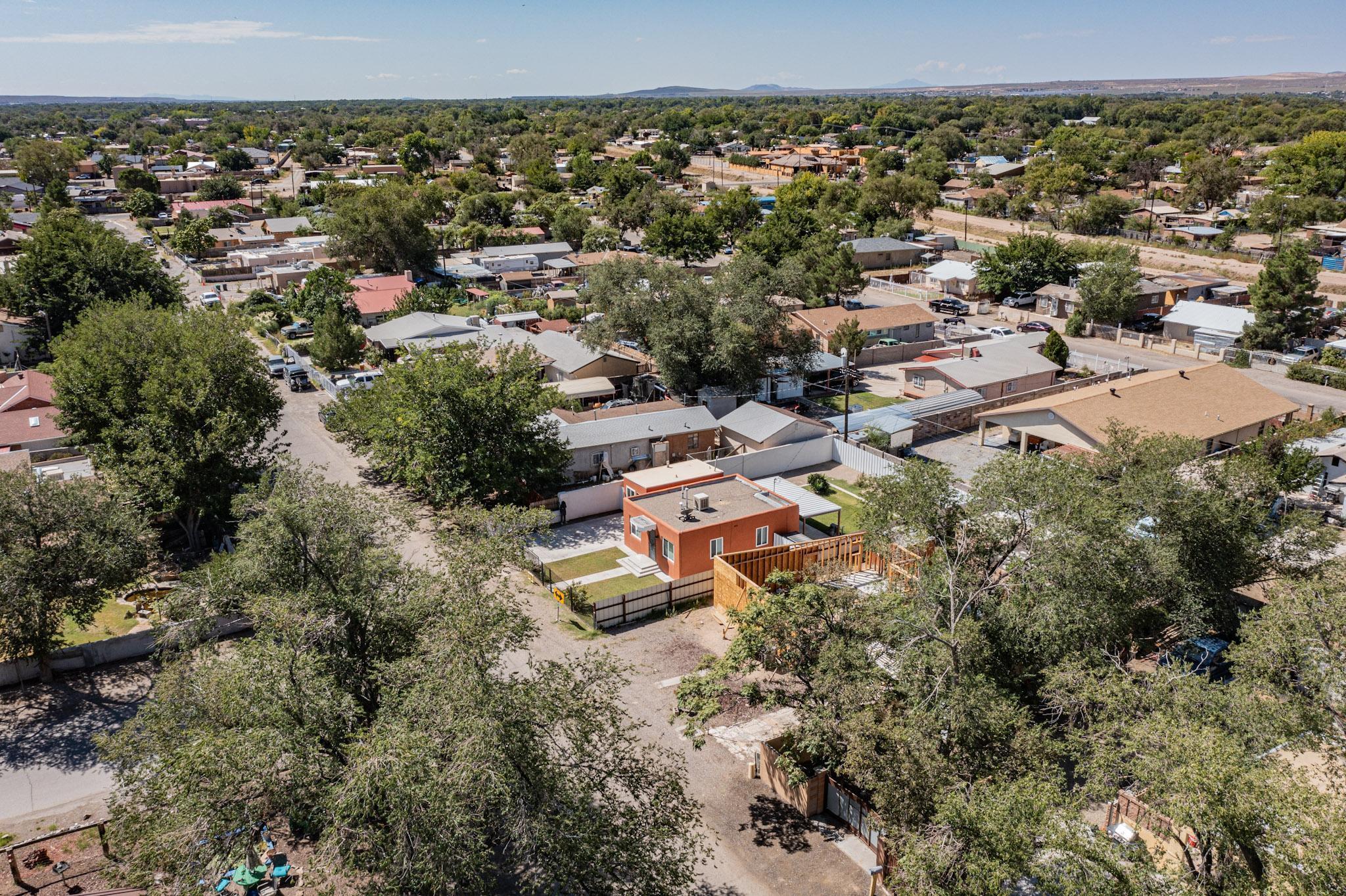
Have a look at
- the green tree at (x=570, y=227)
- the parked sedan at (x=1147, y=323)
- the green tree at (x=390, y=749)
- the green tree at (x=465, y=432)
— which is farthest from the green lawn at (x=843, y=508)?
the green tree at (x=570, y=227)

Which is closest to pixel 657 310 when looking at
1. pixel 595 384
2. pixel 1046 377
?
pixel 595 384

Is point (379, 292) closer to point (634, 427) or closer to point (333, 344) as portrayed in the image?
point (333, 344)

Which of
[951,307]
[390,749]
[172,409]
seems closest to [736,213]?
[951,307]

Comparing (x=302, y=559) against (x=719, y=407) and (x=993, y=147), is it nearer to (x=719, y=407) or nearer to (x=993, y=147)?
(x=719, y=407)

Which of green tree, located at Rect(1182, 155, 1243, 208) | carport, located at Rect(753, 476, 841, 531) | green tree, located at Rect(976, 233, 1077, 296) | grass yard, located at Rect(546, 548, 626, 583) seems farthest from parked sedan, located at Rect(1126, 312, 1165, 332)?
green tree, located at Rect(1182, 155, 1243, 208)

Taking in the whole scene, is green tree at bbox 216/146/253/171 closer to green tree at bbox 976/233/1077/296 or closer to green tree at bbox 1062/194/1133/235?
green tree at bbox 1062/194/1133/235

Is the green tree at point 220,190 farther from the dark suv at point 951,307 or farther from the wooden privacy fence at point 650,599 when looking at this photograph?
the wooden privacy fence at point 650,599

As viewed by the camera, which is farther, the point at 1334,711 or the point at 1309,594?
the point at 1309,594
